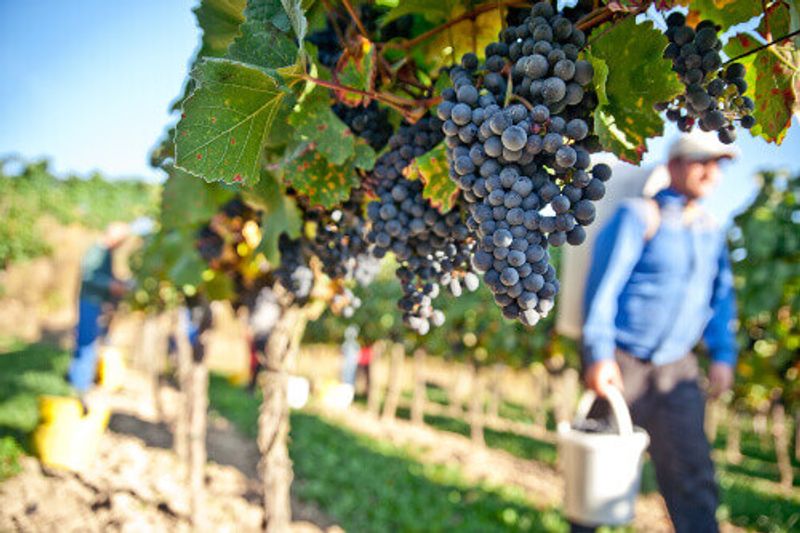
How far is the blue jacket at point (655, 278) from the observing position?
2541 mm

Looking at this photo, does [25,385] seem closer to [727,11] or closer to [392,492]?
[392,492]

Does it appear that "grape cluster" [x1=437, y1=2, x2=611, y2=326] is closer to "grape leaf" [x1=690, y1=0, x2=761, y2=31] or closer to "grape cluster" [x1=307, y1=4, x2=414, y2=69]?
"grape leaf" [x1=690, y1=0, x2=761, y2=31]

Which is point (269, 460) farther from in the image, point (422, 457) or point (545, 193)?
point (422, 457)

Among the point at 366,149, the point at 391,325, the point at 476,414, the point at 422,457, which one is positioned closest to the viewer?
the point at 366,149

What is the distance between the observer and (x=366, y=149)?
4.22 feet

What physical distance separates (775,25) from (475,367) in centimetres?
883

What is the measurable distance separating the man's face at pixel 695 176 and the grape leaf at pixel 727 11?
5.49 ft

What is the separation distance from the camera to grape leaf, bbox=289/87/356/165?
1.22 m

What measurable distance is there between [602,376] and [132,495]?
3255 millimetres

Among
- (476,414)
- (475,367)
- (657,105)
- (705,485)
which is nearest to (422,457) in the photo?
(476,414)

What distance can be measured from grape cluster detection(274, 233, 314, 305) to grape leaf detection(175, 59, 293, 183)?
2.76 feet

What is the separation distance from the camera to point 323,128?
123cm

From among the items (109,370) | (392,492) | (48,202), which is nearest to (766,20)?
(392,492)

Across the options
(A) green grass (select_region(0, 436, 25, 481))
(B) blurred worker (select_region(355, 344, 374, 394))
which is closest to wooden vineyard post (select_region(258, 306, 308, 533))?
(A) green grass (select_region(0, 436, 25, 481))
